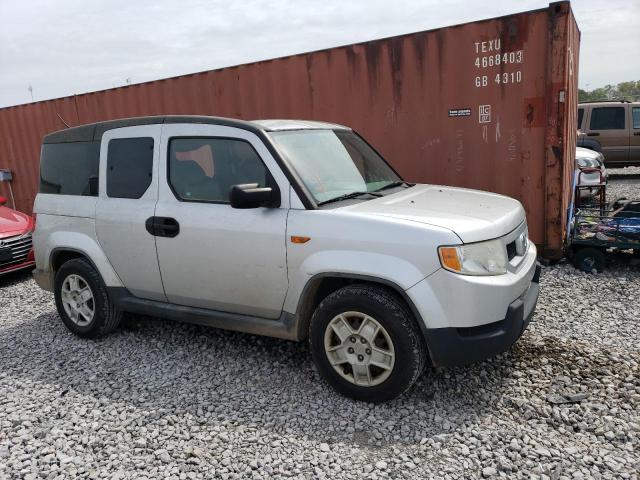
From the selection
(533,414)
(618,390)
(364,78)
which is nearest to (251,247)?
(533,414)

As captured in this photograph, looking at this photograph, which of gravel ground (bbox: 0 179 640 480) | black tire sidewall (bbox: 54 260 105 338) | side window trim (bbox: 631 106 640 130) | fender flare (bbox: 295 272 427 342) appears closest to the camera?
gravel ground (bbox: 0 179 640 480)

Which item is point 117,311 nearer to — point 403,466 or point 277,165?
point 277,165

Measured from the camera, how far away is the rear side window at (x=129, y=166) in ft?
13.1

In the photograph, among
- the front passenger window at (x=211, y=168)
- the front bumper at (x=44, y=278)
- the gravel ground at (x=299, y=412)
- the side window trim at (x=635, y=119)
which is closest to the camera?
the gravel ground at (x=299, y=412)

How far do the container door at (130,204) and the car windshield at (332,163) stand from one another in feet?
3.56

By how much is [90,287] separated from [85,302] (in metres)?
0.18

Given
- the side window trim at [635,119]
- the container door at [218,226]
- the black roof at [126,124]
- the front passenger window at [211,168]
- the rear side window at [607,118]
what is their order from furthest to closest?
the rear side window at [607,118]
the side window trim at [635,119]
the black roof at [126,124]
the front passenger window at [211,168]
the container door at [218,226]

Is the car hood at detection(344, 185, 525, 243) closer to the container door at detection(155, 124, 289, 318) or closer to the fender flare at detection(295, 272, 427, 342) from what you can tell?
the fender flare at detection(295, 272, 427, 342)

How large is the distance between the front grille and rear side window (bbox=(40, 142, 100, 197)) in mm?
2478

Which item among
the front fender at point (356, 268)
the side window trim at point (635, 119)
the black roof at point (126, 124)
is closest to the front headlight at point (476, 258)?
the front fender at point (356, 268)

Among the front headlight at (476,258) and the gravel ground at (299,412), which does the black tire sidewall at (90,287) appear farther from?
the front headlight at (476,258)

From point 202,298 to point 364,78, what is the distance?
388 centimetres

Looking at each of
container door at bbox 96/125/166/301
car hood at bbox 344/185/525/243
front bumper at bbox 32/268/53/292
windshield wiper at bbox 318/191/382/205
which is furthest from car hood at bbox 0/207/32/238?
car hood at bbox 344/185/525/243

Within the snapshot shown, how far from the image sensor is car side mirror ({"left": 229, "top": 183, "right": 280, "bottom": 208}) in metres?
3.21
